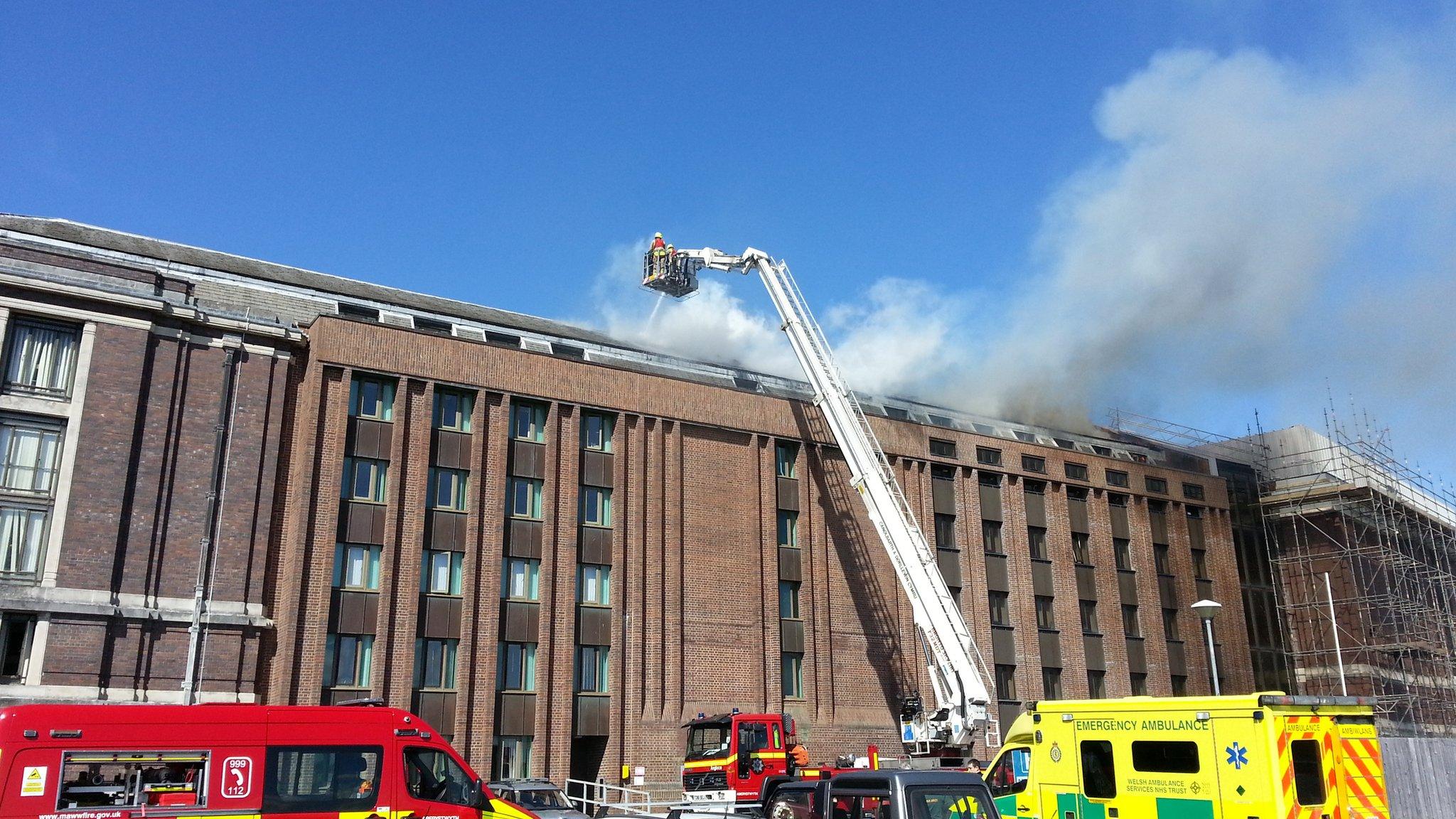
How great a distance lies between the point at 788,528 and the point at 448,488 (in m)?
11.6

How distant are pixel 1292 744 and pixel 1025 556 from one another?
2749cm

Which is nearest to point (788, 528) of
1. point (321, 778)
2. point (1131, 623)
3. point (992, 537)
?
point (992, 537)

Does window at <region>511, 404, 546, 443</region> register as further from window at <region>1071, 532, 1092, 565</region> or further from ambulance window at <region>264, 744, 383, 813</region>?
window at <region>1071, 532, 1092, 565</region>

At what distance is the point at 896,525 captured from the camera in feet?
106

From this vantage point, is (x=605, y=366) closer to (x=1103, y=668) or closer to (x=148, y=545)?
(x=148, y=545)

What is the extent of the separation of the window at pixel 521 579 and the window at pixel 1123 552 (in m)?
24.0

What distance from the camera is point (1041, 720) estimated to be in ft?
52.2

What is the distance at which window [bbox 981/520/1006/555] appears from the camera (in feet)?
132

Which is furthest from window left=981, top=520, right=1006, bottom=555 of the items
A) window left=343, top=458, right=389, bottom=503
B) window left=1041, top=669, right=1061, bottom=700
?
window left=343, top=458, right=389, bottom=503

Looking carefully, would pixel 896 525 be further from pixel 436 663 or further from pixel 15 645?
pixel 15 645

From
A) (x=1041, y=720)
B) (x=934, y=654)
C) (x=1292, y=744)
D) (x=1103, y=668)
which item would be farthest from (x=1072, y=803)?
(x=1103, y=668)

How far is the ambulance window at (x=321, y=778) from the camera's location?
39.7 ft

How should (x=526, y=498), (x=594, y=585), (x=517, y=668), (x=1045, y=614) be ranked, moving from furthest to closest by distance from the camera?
(x=1045, y=614), (x=594, y=585), (x=526, y=498), (x=517, y=668)

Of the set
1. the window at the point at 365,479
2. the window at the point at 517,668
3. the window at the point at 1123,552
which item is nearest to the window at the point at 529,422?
the window at the point at 365,479
